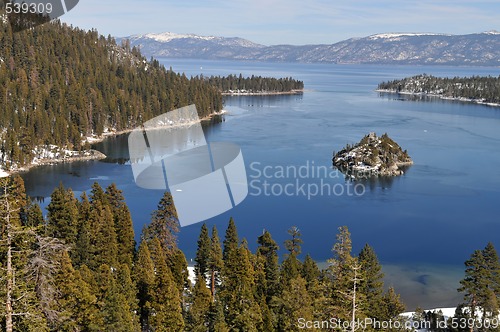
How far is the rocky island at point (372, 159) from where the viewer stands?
3091 inches

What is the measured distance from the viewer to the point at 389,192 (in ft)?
224

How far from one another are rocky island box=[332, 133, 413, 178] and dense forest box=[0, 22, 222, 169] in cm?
4577

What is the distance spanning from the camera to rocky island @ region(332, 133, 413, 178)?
78500mm

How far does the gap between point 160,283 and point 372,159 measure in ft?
195

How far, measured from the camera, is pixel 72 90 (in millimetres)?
108000

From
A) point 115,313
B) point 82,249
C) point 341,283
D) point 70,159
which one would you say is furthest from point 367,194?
point 341,283

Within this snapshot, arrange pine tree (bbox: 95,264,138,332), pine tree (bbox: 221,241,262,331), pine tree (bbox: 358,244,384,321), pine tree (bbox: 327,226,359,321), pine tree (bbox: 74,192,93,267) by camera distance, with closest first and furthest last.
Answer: pine tree (bbox: 327,226,359,321)
pine tree (bbox: 95,264,138,332)
pine tree (bbox: 221,241,262,331)
pine tree (bbox: 358,244,384,321)
pine tree (bbox: 74,192,93,267)

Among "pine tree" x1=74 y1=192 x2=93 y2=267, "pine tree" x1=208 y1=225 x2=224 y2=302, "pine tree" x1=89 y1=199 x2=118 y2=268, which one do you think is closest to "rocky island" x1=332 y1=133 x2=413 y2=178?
"pine tree" x1=208 y1=225 x2=224 y2=302

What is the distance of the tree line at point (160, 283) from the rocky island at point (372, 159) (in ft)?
142

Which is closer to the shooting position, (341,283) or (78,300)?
(341,283)

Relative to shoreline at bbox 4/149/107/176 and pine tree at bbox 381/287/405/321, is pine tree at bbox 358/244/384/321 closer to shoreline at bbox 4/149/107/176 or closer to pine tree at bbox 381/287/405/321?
pine tree at bbox 381/287/405/321

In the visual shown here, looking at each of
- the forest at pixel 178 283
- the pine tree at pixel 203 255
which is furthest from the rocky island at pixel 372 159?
the pine tree at pixel 203 255

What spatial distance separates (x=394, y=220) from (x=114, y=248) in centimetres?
3372

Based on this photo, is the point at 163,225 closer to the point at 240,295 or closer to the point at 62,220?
the point at 62,220
